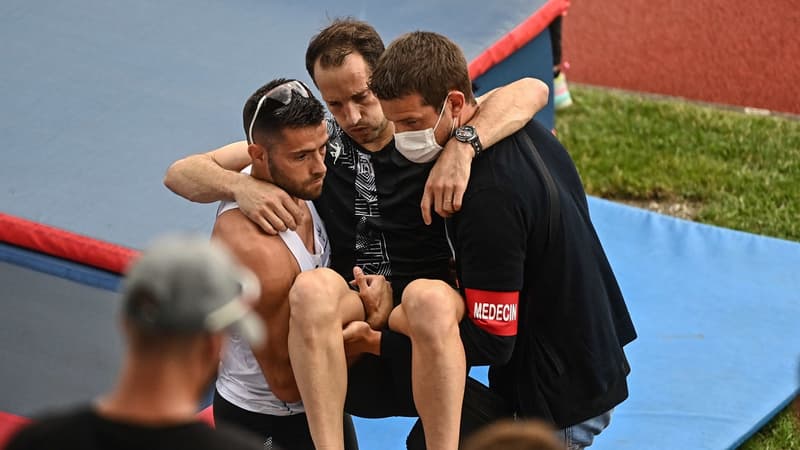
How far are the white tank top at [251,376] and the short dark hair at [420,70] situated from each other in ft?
1.61

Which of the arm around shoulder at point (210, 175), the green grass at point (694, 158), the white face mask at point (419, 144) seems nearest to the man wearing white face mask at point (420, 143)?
the white face mask at point (419, 144)

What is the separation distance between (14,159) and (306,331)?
6.55 ft

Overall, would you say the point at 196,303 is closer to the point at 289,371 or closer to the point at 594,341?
the point at 289,371

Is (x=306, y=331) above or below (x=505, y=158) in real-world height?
below

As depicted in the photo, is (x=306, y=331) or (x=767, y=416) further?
(x=767, y=416)

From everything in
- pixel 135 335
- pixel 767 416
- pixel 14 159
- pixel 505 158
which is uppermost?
pixel 135 335

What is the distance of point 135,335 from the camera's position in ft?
6.14

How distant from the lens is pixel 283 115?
130 inches


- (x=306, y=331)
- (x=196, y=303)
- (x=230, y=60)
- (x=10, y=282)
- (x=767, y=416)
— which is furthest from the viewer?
(x=230, y=60)

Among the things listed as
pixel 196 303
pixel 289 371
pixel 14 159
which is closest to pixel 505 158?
pixel 289 371

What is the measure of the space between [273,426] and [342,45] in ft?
3.72

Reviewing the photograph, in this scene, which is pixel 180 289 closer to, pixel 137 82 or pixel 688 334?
pixel 137 82

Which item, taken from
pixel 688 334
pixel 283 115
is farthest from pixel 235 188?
pixel 688 334

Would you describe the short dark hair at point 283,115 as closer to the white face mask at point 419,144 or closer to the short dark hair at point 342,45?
the white face mask at point 419,144
